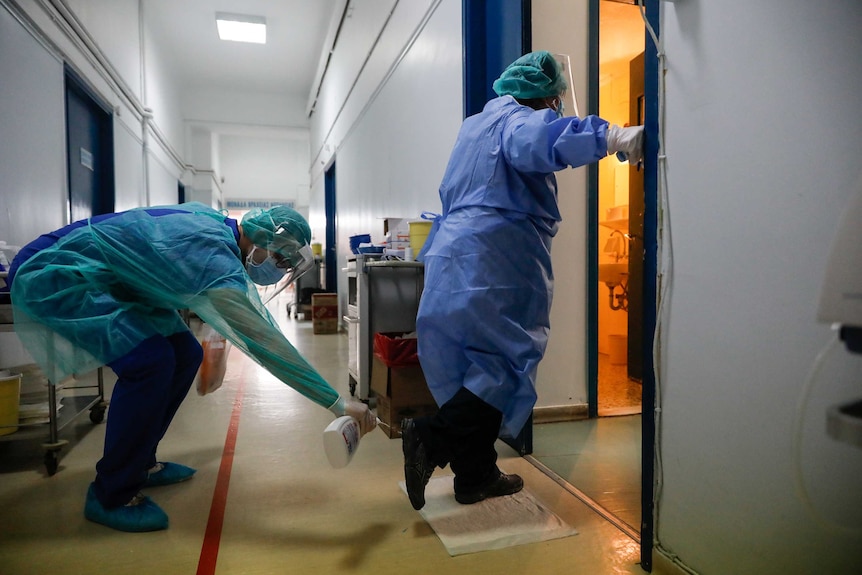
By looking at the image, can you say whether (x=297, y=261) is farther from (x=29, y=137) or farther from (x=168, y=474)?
(x=29, y=137)

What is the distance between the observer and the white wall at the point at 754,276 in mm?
904

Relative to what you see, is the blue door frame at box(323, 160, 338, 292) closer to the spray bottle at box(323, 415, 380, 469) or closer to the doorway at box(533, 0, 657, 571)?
the doorway at box(533, 0, 657, 571)

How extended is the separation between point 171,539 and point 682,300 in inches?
61.5

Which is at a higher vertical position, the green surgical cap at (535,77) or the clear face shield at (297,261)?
the green surgical cap at (535,77)

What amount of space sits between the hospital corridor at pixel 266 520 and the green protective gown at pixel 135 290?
0.44m

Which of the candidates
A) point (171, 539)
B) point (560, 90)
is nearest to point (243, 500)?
point (171, 539)

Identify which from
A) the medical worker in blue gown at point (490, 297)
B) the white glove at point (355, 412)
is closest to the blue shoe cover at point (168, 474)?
the white glove at point (355, 412)

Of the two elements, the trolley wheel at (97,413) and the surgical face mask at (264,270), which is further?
the trolley wheel at (97,413)

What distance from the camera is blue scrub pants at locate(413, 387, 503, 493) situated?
1.59 metres

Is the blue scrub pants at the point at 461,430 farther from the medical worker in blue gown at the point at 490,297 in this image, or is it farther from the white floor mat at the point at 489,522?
the white floor mat at the point at 489,522

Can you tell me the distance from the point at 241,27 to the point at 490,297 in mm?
6844

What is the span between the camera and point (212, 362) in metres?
1.86

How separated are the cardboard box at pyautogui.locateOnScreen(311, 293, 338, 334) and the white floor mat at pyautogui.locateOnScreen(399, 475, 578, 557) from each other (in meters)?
4.46

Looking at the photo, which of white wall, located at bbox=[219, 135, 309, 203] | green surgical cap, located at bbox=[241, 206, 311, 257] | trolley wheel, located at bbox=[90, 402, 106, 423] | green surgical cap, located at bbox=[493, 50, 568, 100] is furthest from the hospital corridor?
white wall, located at bbox=[219, 135, 309, 203]
